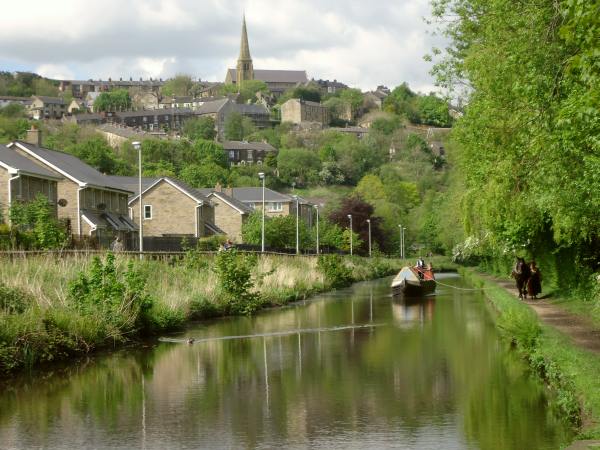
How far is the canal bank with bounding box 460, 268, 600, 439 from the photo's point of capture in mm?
13727

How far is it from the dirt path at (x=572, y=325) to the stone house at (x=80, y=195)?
106 ft

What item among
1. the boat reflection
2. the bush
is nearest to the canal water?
the boat reflection

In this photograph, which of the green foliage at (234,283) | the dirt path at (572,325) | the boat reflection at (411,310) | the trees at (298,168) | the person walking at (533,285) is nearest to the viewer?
the dirt path at (572,325)

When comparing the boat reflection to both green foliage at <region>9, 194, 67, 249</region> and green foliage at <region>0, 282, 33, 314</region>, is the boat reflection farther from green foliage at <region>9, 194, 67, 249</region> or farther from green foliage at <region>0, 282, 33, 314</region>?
green foliage at <region>9, 194, 67, 249</region>

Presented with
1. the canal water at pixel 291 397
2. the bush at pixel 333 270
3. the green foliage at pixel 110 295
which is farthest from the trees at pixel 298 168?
the green foliage at pixel 110 295

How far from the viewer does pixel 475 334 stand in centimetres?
2883

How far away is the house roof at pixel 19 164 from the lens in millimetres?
50688

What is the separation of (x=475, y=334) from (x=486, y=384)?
33.4 ft

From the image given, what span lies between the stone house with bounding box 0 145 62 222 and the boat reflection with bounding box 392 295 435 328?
19.4 metres

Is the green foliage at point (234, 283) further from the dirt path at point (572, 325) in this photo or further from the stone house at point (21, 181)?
the stone house at point (21, 181)

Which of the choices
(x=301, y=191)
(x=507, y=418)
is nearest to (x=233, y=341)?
(x=507, y=418)

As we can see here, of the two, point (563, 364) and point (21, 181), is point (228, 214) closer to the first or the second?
point (21, 181)

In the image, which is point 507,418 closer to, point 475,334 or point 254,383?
point 254,383

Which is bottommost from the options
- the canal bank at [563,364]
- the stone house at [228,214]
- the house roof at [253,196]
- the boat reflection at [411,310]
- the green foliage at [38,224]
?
the boat reflection at [411,310]
